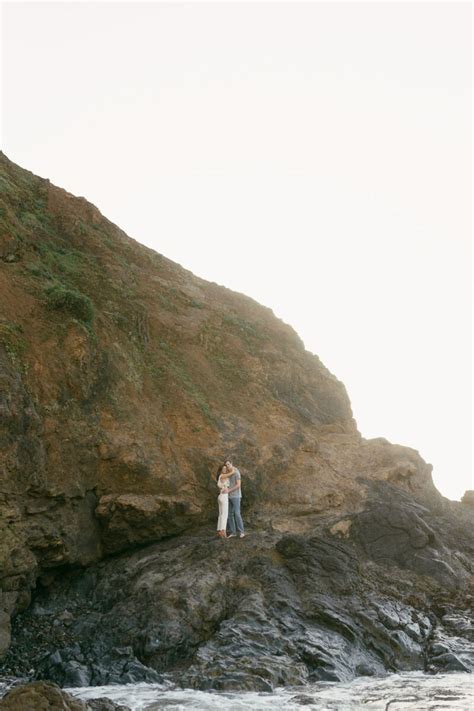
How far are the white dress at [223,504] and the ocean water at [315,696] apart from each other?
5.78 meters

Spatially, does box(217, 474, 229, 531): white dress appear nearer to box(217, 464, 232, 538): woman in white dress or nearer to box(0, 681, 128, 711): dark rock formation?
box(217, 464, 232, 538): woman in white dress

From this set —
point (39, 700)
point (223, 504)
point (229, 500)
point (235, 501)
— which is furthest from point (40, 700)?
point (229, 500)

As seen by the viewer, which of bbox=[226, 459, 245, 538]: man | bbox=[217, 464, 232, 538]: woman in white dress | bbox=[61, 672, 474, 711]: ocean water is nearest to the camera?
bbox=[61, 672, 474, 711]: ocean water

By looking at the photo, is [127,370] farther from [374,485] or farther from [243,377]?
[374,485]

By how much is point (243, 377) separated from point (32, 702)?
50.6ft

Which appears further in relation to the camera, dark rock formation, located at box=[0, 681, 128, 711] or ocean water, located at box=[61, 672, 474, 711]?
ocean water, located at box=[61, 672, 474, 711]

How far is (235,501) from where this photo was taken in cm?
1756

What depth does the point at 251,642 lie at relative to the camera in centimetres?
1291

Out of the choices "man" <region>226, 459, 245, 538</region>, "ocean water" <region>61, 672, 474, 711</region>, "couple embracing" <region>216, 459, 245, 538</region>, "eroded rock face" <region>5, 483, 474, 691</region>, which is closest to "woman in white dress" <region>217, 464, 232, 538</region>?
"couple embracing" <region>216, 459, 245, 538</region>

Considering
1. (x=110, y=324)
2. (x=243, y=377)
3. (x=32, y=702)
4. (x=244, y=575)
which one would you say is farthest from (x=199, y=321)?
(x=32, y=702)

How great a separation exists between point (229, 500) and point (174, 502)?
1.67 meters

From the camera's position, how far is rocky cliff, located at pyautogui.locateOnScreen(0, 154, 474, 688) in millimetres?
13312

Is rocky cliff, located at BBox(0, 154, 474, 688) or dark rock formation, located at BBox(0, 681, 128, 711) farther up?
rocky cliff, located at BBox(0, 154, 474, 688)

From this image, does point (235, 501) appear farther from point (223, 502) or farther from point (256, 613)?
point (256, 613)
